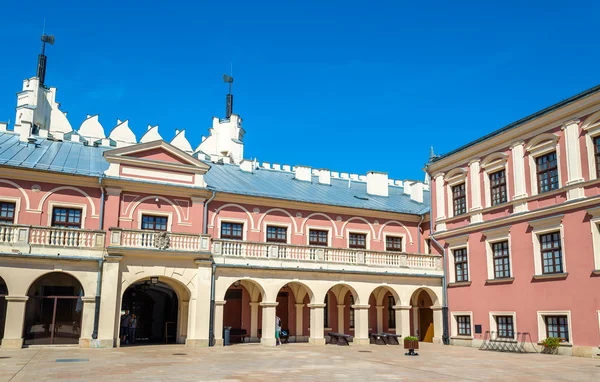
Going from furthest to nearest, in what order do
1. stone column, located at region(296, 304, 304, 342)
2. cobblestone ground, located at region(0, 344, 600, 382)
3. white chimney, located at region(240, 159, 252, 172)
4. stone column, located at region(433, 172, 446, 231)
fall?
white chimney, located at region(240, 159, 252, 172) < stone column, located at region(433, 172, 446, 231) < stone column, located at region(296, 304, 304, 342) < cobblestone ground, located at region(0, 344, 600, 382)

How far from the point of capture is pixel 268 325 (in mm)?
24719

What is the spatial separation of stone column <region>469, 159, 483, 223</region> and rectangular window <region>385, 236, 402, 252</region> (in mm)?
5874

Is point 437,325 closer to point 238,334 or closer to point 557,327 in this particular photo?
point 557,327

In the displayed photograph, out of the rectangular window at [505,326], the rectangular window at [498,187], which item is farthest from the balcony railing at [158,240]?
the rectangular window at [505,326]

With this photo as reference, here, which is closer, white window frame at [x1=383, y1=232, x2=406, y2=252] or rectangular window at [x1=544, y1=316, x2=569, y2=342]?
rectangular window at [x1=544, y1=316, x2=569, y2=342]

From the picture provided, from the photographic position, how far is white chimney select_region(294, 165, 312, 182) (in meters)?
34.3

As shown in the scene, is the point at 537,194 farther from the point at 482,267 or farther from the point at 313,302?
the point at 313,302

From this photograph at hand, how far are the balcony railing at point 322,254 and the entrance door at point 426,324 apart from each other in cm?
322

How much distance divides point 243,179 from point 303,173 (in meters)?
4.71

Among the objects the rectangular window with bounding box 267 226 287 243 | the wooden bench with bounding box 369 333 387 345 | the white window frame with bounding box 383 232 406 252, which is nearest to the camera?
the wooden bench with bounding box 369 333 387 345

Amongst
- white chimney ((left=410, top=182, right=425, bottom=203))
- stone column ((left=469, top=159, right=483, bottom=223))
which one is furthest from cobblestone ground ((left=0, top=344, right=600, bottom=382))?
white chimney ((left=410, top=182, right=425, bottom=203))

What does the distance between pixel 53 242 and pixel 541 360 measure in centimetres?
1813

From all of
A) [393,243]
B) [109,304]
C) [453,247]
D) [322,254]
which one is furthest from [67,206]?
[453,247]

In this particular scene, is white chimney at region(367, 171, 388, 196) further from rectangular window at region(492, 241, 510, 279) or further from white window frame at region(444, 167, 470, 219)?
rectangular window at region(492, 241, 510, 279)
